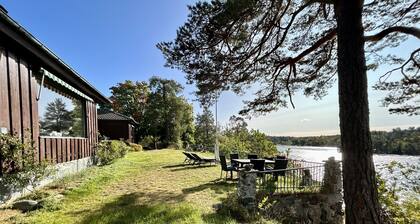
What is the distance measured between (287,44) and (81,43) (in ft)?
37.4

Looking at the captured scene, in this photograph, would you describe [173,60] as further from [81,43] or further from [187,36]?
[81,43]

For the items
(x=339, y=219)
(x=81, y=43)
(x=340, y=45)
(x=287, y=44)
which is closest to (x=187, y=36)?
(x=287, y=44)

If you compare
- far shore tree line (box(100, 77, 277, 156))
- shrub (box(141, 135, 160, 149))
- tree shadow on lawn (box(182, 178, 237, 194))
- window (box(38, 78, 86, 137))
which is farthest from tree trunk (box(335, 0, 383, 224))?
shrub (box(141, 135, 160, 149))

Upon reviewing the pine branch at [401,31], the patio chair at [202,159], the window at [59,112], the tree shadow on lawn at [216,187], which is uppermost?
the pine branch at [401,31]

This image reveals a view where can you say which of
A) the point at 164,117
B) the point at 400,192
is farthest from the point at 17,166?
the point at 164,117

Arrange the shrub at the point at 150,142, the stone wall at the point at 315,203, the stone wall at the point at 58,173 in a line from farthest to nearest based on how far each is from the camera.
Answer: the shrub at the point at 150,142, the stone wall at the point at 315,203, the stone wall at the point at 58,173

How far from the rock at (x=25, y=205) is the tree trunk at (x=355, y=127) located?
587 centimetres

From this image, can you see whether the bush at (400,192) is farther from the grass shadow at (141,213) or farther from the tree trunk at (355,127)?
the grass shadow at (141,213)

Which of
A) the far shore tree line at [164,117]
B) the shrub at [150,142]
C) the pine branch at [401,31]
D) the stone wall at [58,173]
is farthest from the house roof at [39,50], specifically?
the shrub at [150,142]

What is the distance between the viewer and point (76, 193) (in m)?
6.74

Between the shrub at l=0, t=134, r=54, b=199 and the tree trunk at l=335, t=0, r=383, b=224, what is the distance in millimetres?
6325

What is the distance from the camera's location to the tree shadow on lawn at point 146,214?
505 centimetres

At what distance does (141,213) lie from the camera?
17.9 ft

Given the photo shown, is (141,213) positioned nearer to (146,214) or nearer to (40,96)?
(146,214)
